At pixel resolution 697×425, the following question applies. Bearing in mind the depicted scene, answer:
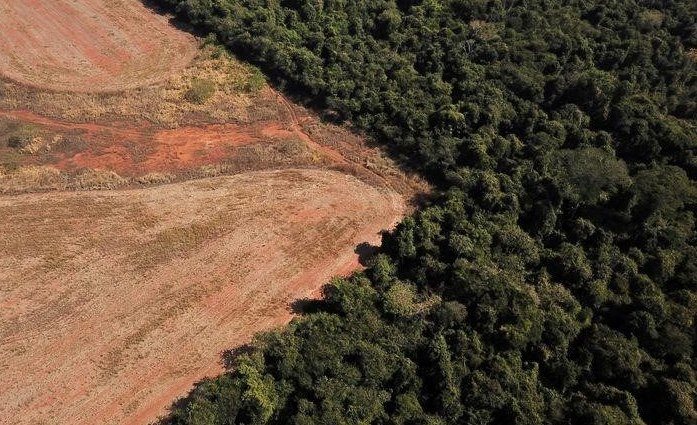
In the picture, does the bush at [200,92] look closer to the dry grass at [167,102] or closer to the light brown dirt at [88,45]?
the dry grass at [167,102]

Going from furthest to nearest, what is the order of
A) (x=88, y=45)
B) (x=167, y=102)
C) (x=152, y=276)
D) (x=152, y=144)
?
(x=88, y=45) → (x=167, y=102) → (x=152, y=144) → (x=152, y=276)

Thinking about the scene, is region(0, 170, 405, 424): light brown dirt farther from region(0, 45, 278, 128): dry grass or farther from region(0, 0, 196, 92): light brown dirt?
region(0, 0, 196, 92): light brown dirt

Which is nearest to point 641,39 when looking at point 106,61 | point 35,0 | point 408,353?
point 408,353

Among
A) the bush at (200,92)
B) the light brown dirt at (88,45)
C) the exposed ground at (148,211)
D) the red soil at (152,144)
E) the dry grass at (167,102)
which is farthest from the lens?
the light brown dirt at (88,45)

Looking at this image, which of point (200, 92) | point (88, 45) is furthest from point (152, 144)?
point (88, 45)

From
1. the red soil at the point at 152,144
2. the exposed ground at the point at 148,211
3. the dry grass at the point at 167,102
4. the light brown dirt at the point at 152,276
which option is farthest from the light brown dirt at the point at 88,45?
the light brown dirt at the point at 152,276

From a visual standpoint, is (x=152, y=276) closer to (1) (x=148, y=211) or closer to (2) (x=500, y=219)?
(1) (x=148, y=211)

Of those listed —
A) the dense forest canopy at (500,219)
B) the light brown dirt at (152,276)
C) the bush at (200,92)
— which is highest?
the dense forest canopy at (500,219)

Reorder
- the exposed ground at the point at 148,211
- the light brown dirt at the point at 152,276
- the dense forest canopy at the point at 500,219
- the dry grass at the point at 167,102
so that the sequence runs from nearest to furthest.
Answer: the dense forest canopy at the point at 500,219, the light brown dirt at the point at 152,276, the exposed ground at the point at 148,211, the dry grass at the point at 167,102
